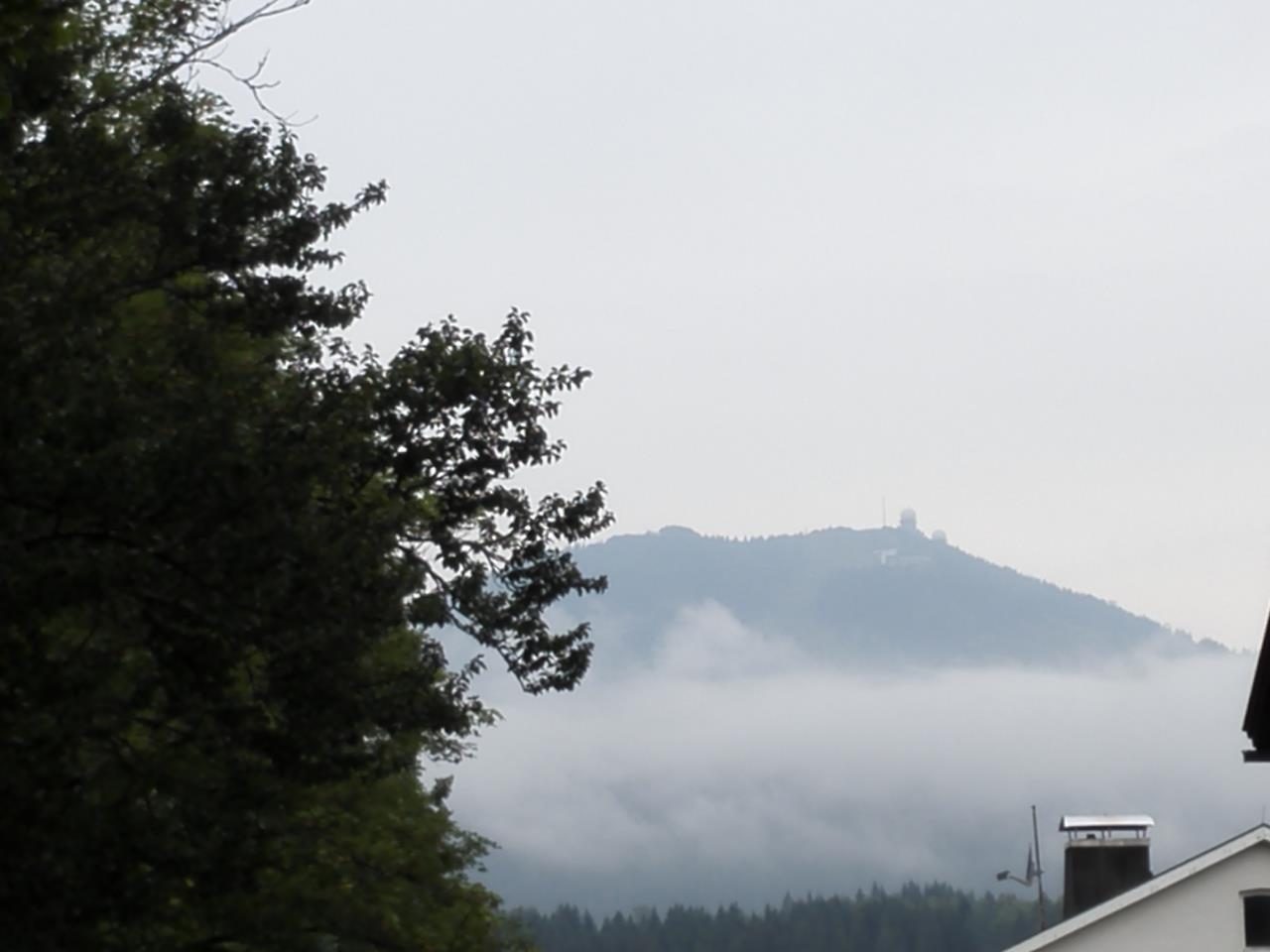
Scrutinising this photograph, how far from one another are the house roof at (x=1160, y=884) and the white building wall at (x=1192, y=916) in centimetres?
19

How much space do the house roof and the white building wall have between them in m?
0.19

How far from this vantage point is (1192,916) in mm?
39812

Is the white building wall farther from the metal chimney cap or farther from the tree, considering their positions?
the tree

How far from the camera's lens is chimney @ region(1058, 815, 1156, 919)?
143 feet

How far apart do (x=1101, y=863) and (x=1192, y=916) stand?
434 cm

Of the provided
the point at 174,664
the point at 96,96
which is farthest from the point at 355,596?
the point at 96,96

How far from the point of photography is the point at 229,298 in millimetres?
17484

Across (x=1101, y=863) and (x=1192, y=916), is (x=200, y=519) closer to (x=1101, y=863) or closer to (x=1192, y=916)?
(x=1192, y=916)

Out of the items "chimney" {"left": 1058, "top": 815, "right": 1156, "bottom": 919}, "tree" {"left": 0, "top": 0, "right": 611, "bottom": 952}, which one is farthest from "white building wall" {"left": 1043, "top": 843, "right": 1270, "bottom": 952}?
"tree" {"left": 0, "top": 0, "right": 611, "bottom": 952}

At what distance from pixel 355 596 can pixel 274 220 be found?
421cm

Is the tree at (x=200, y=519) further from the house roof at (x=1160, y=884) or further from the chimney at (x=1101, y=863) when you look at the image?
the chimney at (x=1101, y=863)

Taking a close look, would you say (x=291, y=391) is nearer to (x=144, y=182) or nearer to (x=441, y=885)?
(x=144, y=182)

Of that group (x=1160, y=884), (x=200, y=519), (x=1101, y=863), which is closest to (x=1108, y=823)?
(x=1101, y=863)

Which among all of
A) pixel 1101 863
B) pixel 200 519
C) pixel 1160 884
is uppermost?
pixel 1101 863
